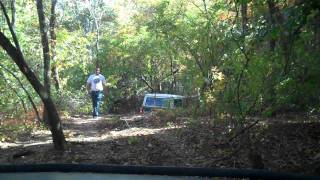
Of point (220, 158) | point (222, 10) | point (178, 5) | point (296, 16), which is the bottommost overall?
point (220, 158)

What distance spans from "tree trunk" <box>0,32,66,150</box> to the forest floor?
0.28m

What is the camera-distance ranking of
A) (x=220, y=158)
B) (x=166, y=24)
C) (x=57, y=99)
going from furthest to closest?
(x=57, y=99)
(x=166, y=24)
(x=220, y=158)

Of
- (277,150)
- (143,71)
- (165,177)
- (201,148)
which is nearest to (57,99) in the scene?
(143,71)

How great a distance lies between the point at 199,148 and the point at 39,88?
3039 mm

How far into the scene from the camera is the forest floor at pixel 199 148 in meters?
7.50

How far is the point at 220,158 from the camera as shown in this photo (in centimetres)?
799

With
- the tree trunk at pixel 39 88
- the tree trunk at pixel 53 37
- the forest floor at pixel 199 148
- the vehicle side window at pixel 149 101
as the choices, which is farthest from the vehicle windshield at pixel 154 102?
the tree trunk at pixel 39 88

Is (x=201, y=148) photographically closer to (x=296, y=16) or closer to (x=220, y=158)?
(x=220, y=158)

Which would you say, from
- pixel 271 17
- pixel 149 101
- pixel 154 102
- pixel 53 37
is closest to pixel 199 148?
pixel 271 17

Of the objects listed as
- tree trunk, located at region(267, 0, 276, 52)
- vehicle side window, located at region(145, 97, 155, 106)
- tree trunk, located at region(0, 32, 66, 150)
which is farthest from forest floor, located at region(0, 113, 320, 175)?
vehicle side window, located at region(145, 97, 155, 106)

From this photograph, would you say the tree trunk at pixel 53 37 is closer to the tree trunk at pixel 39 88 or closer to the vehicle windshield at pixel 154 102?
the vehicle windshield at pixel 154 102

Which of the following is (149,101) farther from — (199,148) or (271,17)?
(271,17)

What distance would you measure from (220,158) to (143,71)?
19712 mm

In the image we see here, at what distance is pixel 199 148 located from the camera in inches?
353
